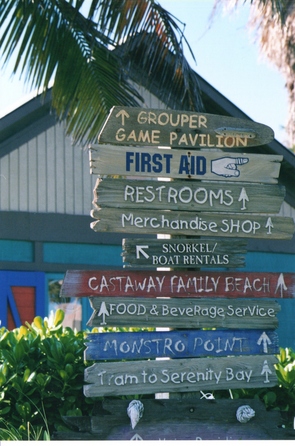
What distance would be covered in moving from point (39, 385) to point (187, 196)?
2155 mm

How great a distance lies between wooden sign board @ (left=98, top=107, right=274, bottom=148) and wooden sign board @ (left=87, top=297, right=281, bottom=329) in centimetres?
145

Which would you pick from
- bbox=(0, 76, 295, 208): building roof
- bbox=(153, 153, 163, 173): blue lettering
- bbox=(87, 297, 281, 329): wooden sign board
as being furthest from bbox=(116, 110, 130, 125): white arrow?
bbox=(0, 76, 295, 208): building roof

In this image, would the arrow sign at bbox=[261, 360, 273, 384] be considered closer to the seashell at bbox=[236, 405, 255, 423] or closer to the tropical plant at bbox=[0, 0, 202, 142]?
the seashell at bbox=[236, 405, 255, 423]

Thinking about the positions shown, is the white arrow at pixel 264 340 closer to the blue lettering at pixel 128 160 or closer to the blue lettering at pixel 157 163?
the blue lettering at pixel 157 163

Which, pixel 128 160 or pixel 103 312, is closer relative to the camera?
pixel 103 312

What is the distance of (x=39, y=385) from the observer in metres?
6.64

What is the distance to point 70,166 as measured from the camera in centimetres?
1245

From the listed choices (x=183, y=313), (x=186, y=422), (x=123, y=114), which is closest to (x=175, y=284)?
(x=183, y=313)

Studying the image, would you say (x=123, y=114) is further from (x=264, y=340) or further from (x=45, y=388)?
(x=45, y=388)

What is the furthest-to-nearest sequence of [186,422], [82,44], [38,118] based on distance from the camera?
[38,118] → [82,44] → [186,422]

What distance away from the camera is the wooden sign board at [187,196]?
6.62 meters

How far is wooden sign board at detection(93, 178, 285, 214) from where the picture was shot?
21.7ft

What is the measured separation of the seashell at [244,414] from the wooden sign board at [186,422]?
4 centimetres

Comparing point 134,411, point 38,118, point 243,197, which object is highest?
point 38,118
